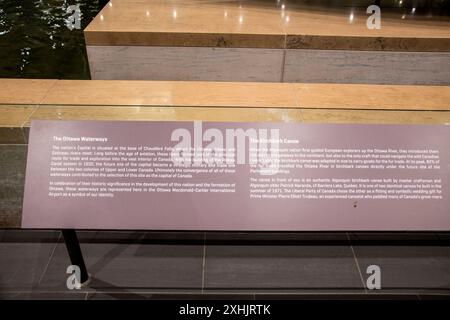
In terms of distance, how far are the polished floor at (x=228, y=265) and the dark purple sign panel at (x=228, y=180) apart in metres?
0.73

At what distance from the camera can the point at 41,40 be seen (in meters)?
4.34

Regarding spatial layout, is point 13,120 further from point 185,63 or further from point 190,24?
point 190,24

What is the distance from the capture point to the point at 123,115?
158 centimetres

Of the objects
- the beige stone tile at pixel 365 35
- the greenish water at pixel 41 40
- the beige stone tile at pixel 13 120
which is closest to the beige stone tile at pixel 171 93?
the beige stone tile at pixel 13 120

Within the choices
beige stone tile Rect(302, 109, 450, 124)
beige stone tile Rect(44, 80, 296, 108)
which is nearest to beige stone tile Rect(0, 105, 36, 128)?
beige stone tile Rect(44, 80, 296, 108)

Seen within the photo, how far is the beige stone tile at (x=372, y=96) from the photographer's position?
7.44 ft

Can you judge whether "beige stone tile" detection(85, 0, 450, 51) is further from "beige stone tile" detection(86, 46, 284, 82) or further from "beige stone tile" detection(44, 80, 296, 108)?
"beige stone tile" detection(44, 80, 296, 108)

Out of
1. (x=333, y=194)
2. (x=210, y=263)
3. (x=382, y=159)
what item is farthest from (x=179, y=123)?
(x=210, y=263)

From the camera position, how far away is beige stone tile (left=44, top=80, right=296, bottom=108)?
2266 millimetres

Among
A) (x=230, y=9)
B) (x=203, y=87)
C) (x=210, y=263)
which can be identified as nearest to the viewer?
(x=210, y=263)

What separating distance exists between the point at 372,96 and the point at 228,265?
4.54ft

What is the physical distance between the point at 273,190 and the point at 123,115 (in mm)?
713
